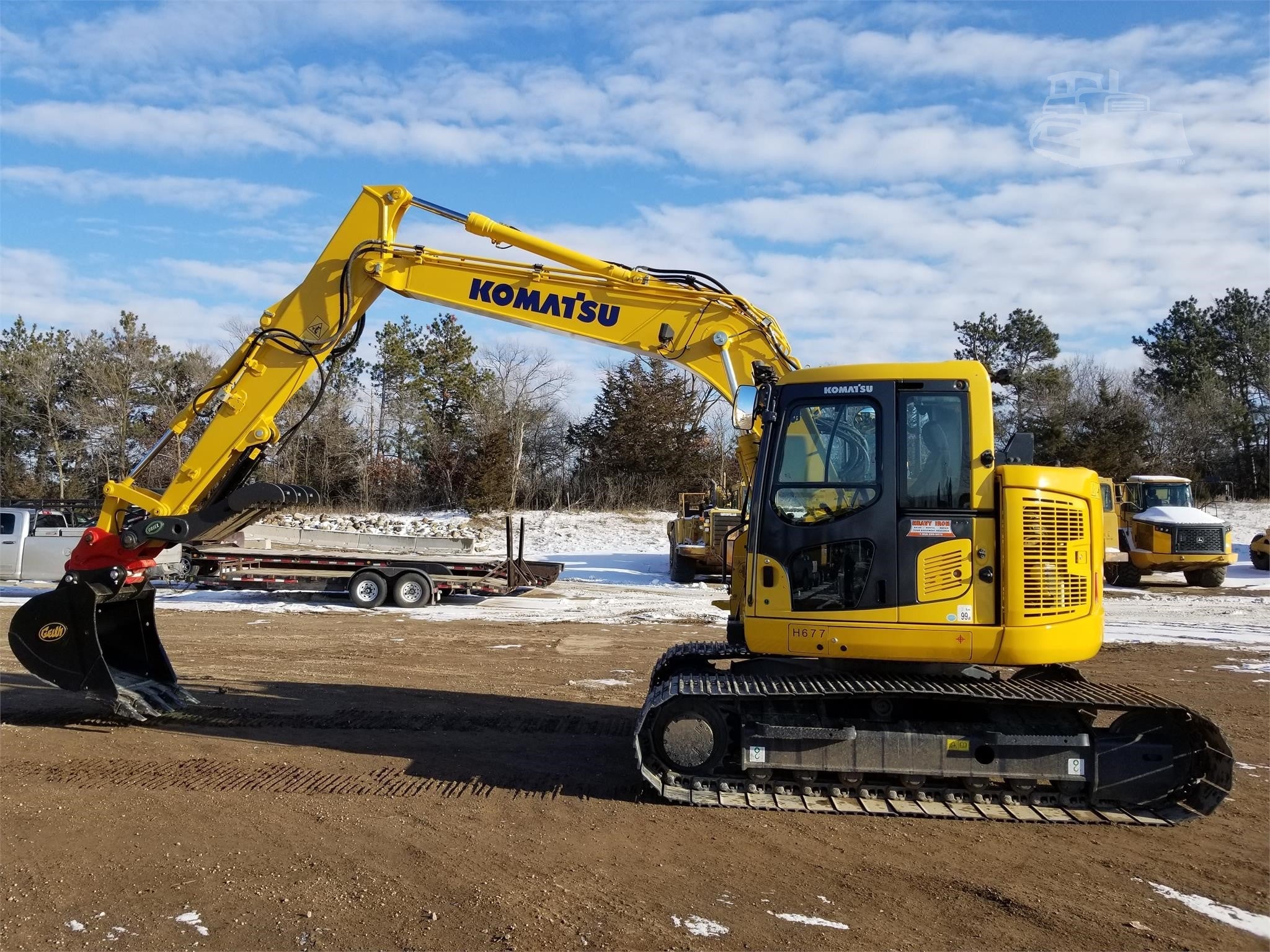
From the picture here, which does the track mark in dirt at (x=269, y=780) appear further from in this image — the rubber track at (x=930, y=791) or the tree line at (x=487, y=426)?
the tree line at (x=487, y=426)

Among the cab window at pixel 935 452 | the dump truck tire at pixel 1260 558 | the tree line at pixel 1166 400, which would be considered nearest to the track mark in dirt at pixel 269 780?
the cab window at pixel 935 452

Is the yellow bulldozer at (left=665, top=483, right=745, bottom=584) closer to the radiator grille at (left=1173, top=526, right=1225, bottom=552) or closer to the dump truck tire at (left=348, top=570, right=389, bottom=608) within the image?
the dump truck tire at (left=348, top=570, right=389, bottom=608)

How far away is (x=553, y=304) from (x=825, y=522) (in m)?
3.04

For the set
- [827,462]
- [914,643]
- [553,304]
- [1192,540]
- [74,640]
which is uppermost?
[553,304]

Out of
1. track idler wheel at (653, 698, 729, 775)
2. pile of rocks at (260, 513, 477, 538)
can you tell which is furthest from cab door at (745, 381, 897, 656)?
pile of rocks at (260, 513, 477, 538)

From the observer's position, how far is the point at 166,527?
7770 millimetres

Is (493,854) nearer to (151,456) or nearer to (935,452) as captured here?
(935,452)

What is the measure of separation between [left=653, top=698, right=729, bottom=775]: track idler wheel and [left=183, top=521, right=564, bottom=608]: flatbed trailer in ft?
38.3

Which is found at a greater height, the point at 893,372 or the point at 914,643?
the point at 893,372

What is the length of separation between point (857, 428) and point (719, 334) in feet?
5.68

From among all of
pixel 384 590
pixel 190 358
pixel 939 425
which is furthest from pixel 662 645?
pixel 190 358

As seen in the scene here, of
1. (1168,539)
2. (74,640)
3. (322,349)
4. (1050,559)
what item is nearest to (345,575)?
(74,640)

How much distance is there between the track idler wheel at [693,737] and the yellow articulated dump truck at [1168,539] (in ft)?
66.2

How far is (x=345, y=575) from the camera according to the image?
17266 millimetres
